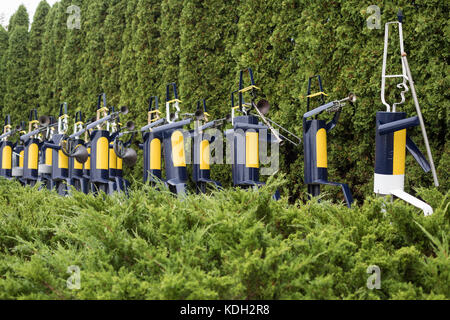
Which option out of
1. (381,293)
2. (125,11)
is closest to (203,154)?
(381,293)

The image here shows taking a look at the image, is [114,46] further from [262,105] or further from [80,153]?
[262,105]

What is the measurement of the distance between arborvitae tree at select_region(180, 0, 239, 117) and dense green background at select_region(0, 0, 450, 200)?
0.6 inches

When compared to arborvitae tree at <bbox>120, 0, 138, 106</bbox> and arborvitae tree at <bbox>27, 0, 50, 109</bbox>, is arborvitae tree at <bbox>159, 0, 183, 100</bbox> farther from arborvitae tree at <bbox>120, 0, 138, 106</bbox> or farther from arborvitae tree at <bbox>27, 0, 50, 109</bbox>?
arborvitae tree at <bbox>27, 0, 50, 109</bbox>

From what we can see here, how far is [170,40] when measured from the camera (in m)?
7.08

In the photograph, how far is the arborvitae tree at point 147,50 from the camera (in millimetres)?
7566

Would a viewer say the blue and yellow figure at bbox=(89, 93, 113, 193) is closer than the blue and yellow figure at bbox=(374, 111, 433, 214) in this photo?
No

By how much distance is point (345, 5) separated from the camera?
4.28m

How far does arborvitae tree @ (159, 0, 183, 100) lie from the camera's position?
700 cm

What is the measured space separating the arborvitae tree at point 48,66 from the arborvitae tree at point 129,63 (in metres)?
3.78

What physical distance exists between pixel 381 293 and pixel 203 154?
378cm

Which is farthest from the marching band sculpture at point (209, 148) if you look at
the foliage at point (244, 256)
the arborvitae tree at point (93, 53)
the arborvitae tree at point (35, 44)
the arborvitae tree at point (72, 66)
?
the arborvitae tree at point (35, 44)

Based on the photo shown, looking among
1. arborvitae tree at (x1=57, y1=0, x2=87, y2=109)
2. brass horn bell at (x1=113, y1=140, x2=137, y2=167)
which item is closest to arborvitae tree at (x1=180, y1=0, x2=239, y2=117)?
brass horn bell at (x1=113, y1=140, x2=137, y2=167)

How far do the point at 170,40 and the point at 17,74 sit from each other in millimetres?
7960
